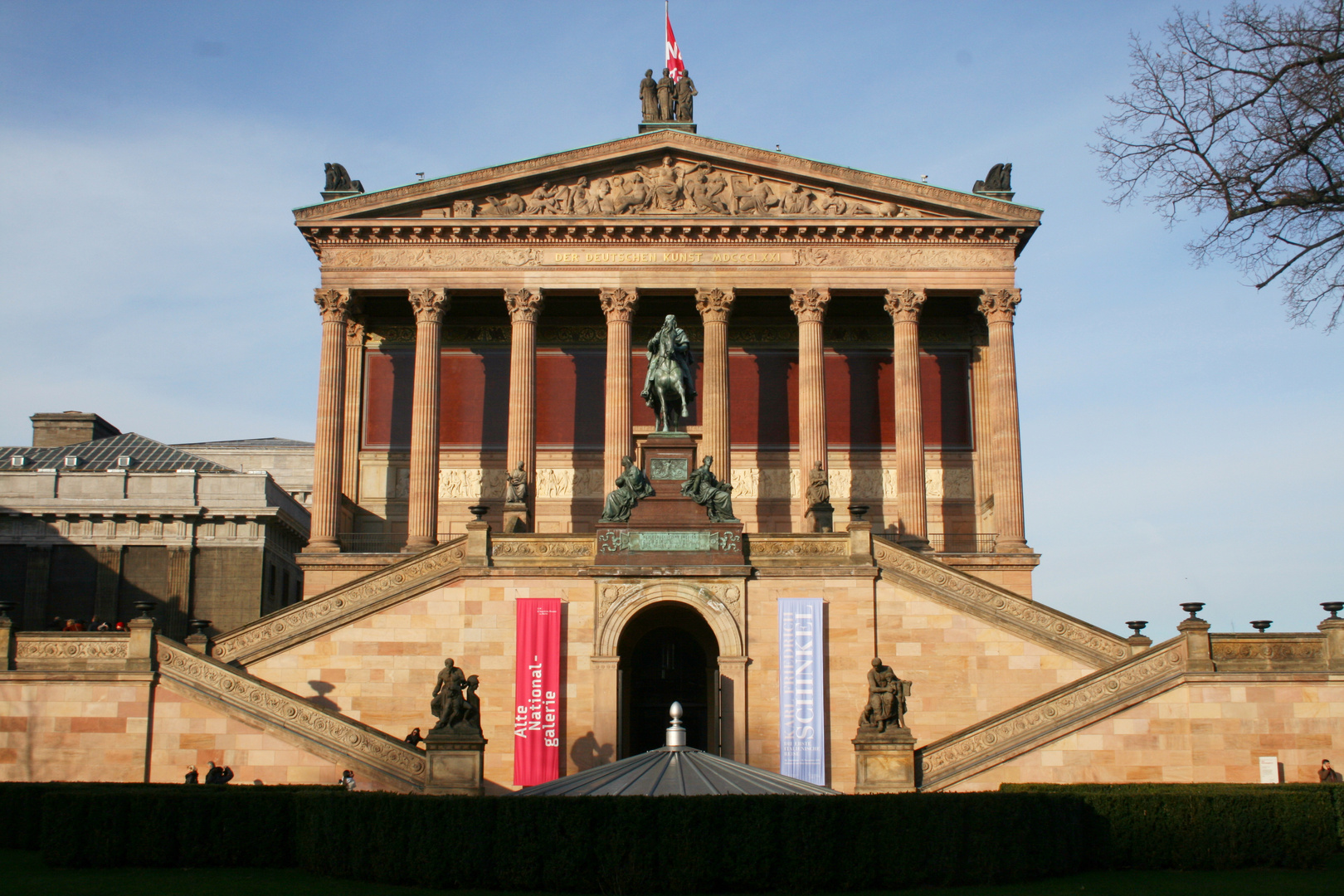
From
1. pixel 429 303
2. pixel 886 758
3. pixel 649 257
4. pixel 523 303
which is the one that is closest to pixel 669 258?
pixel 649 257

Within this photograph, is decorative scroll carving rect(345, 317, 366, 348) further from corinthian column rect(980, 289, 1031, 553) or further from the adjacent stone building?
corinthian column rect(980, 289, 1031, 553)

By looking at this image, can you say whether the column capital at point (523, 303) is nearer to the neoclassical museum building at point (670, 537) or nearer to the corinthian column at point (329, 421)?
the neoclassical museum building at point (670, 537)

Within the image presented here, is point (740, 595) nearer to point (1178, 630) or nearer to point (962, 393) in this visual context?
point (1178, 630)

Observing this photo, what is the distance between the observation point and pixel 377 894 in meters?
19.5

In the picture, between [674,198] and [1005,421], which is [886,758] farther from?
[674,198]

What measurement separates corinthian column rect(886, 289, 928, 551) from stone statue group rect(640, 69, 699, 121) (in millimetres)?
10808

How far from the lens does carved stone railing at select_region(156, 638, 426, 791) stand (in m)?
29.8

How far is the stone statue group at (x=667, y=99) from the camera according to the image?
52.3 m

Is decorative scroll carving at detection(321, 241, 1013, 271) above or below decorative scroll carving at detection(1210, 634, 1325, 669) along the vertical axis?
above

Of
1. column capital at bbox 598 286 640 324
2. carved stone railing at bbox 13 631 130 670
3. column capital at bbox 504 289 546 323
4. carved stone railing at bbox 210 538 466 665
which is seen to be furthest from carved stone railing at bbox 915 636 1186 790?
column capital at bbox 504 289 546 323

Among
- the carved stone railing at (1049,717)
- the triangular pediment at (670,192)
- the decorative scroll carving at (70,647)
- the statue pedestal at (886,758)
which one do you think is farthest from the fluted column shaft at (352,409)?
the carved stone railing at (1049,717)

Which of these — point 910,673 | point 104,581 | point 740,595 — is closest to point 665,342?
point 740,595

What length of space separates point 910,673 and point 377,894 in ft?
64.0

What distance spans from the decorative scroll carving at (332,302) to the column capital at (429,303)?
7.81 ft
